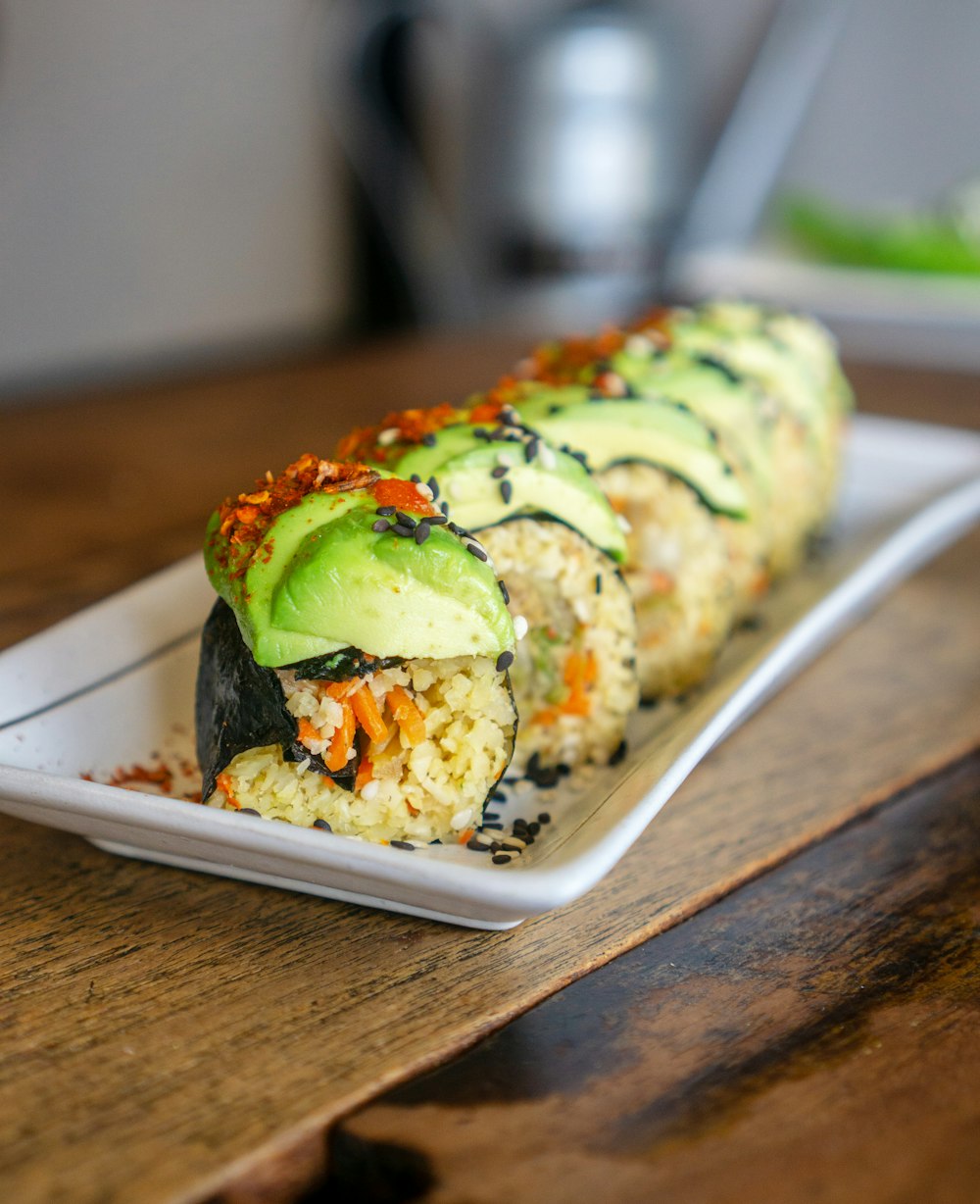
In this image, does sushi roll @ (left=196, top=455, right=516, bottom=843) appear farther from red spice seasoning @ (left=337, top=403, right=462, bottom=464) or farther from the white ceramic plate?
red spice seasoning @ (left=337, top=403, right=462, bottom=464)

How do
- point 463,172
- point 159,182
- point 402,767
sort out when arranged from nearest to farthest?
point 402,767
point 159,182
point 463,172

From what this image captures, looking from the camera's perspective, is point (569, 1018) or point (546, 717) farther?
point (546, 717)

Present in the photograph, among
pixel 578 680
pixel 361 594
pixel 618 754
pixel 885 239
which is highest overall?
pixel 361 594

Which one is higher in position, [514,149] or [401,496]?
[401,496]

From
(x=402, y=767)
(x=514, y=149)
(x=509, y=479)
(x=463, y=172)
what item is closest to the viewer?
(x=402, y=767)

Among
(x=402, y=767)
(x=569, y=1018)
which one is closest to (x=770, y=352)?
(x=402, y=767)

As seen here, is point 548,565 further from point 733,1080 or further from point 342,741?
point 733,1080

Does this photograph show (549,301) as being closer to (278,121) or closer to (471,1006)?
(278,121)
